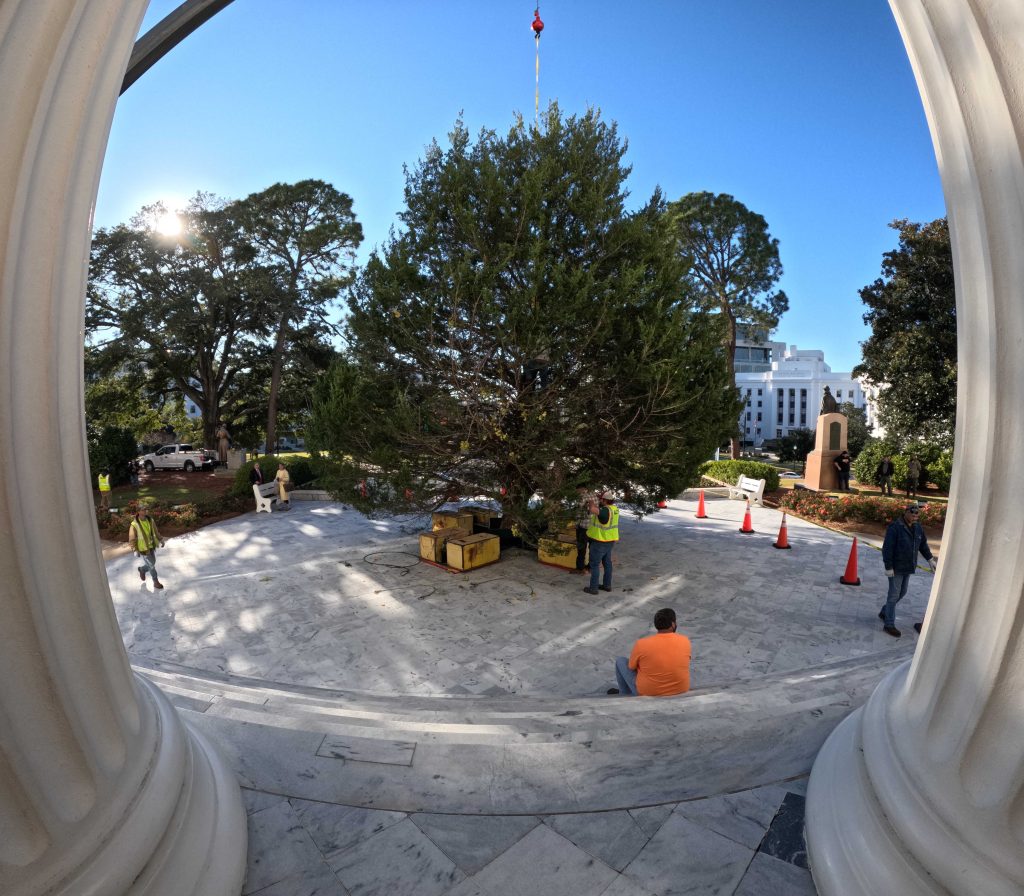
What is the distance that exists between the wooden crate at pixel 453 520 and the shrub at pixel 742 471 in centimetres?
963

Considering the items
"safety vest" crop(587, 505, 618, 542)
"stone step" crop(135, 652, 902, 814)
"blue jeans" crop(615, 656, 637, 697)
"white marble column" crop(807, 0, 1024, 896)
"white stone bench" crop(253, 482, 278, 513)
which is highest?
"white marble column" crop(807, 0, 1024, 896)

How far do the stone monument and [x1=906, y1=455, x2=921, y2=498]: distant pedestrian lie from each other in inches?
82.7

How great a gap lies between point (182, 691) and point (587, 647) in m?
4.32

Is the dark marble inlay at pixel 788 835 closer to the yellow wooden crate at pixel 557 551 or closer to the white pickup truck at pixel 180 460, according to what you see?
the yellow wooden crate at pixel 557 551

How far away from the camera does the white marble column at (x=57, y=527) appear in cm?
164

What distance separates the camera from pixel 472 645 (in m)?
6.29

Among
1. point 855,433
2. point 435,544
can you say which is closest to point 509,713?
point 435,544

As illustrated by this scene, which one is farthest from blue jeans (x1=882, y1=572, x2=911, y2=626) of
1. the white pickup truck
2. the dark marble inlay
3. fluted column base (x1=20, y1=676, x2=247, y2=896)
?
the white pickup truck

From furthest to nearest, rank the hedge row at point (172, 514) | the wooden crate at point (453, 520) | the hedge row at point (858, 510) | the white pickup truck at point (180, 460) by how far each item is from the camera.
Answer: the white pickup truck at point (180, 460) < the hedge row at point (172, 514) < the hedge row at point (858, 510) < the wooden crate at point (453, 520)

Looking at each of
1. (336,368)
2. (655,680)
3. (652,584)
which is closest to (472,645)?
(655,680)

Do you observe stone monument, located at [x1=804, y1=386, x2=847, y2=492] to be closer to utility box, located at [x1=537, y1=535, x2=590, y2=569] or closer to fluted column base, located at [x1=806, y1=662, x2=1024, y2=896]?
utility box, located at [x1=537, y1=535, x2=590, y2=569]

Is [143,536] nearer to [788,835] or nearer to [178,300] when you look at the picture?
[788,835]

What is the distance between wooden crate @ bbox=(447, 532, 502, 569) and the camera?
9059 millimetres

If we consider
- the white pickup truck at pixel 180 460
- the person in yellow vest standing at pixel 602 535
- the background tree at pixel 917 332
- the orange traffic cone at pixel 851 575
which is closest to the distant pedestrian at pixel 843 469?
the background tree at pixel 917 332
